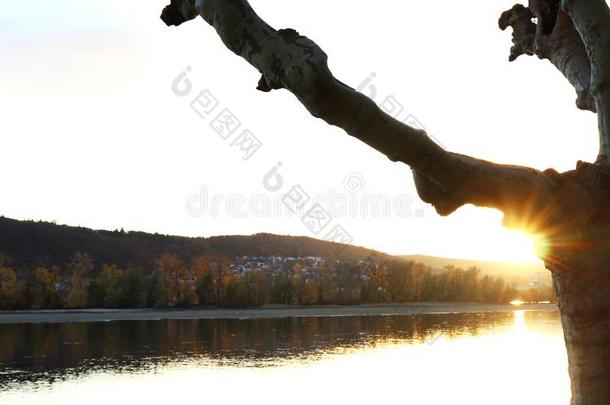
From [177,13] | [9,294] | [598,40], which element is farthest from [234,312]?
[177,13]

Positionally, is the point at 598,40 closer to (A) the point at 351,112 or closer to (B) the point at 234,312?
(A) the point at 351,112

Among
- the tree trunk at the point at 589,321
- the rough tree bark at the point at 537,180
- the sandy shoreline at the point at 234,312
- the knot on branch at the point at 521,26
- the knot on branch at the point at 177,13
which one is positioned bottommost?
the sandy shoreline at the point at 234,312

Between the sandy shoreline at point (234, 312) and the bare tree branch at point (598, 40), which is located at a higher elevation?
the bare tree branch at point (598, 40)

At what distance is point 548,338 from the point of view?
71.1m

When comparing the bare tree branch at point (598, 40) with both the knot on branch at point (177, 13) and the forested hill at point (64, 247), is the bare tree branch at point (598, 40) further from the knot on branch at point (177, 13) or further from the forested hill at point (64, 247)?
the forested hill at point (64, 247)

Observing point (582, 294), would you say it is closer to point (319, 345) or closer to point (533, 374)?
point (533, 374)

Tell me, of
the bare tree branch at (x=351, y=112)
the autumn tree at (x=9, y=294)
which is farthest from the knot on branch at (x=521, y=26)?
the autumn tree at (x=9, y=294)

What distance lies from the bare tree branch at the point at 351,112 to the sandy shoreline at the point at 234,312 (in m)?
99.4

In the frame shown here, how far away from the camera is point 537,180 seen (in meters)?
4.58

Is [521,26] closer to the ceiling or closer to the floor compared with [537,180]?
closer to the ceiling

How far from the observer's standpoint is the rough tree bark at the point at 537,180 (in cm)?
380

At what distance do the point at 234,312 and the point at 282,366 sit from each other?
67.0 meters

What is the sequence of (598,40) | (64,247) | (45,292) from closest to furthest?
(598,40), (45,292), (64,247)

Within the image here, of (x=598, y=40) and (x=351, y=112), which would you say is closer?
(x=351, y=112)
